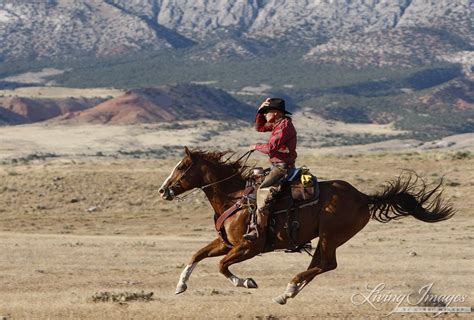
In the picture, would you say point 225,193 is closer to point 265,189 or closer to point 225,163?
point 225,163

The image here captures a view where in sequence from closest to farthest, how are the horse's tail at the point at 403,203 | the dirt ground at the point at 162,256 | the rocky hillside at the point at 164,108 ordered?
1. the dirt ground at the point at 162,256
2. the horse's tail at the point at 403,203
3. the rocky hillside at the point at 164,108

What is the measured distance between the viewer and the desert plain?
1573 centimetres

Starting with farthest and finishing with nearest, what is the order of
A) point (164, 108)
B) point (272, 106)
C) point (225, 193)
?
point (164, 108), point (225, 193), point (272, 106)

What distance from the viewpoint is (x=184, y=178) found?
51.0 feet

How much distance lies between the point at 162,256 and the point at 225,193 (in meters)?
10.5

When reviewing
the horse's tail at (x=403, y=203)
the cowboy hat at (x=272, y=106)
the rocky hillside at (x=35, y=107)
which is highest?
the cowboy hat at (x=272, y=106)

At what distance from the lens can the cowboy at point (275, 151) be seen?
1495cm

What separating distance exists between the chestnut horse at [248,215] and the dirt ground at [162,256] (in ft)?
2.19

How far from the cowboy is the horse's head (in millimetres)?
979

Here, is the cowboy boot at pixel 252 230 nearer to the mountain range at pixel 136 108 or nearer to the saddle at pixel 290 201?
the saddle at pixel 290 201

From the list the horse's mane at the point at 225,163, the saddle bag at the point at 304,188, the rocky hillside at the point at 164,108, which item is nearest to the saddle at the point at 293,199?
the saddle bag at the point at 304,188

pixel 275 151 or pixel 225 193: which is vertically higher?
pixel 275 151

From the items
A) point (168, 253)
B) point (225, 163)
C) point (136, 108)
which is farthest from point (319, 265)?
point (136, 108)

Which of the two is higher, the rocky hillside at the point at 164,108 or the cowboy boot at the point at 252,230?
the cowboy boot at the point at 252,230
